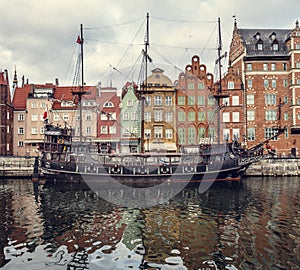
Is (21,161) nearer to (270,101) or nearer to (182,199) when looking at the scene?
(182,199)

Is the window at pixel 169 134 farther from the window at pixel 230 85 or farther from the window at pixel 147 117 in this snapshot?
the window at pixel 230 85

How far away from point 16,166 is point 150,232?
42.3 metres

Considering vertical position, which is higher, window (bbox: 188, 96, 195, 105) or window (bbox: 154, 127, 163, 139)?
window (bbox: 188, 96, 195, 105)

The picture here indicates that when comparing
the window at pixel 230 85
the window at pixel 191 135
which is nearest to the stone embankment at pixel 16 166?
the window at pixel 191 135

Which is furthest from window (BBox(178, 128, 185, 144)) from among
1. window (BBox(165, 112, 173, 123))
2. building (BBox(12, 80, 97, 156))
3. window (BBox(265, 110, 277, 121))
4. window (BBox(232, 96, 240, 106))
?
building (BBox(12, 80, 97, 156))

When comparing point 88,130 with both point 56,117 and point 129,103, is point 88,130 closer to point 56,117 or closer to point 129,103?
point 56,117

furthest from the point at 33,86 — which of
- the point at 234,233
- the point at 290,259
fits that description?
the point at 290,259

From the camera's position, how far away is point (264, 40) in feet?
226

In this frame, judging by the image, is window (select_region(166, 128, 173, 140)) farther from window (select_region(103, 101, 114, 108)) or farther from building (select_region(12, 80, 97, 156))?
building (select_region(12, 80, 97, 156))

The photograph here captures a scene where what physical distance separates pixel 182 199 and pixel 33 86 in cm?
5218

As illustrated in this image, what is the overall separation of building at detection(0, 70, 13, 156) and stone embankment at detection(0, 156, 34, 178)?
1003 cm

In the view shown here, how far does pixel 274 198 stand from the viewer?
1416 inches

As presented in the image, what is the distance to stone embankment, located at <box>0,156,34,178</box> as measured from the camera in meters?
57.0

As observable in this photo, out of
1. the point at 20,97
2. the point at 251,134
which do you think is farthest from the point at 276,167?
the point at 20,97
